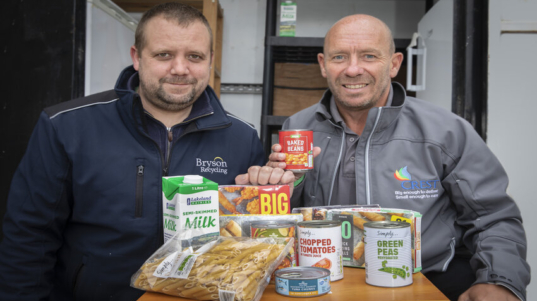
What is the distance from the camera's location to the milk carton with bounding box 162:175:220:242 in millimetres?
1041

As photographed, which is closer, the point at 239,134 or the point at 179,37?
the point at 179,37

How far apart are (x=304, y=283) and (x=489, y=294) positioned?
68 cm

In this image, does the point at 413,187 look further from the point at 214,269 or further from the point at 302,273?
the point at 214,269

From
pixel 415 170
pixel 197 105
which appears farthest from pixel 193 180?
pixel 415 170

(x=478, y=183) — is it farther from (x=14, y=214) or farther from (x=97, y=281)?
(x=14, y=214)

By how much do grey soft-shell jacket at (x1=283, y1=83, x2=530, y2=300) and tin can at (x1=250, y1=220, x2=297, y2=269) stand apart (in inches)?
20.9

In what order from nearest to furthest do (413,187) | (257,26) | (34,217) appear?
1. (34,217)
2. (413,187)
3. (257,26)

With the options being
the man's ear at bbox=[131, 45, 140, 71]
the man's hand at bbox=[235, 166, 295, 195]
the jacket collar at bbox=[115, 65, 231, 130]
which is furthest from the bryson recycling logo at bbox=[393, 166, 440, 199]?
the man's ear at bbox=[131, 45, 140, 71]

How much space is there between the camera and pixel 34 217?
4.72ft

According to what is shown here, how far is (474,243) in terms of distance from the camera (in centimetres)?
150

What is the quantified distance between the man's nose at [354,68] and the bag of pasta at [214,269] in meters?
0.89

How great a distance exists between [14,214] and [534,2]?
259cm

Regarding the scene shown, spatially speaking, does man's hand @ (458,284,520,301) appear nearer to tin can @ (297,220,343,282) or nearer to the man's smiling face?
tin can @ (297,220,343,282)

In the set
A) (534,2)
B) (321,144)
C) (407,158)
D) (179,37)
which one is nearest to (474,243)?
(407,158)
